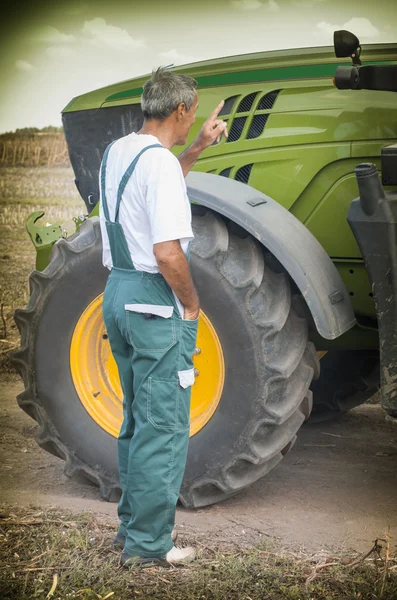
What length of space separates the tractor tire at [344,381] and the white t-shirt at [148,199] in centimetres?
214

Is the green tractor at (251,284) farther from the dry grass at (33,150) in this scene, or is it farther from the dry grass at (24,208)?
the dry grass at (33,150)

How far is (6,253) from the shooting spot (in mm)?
8695

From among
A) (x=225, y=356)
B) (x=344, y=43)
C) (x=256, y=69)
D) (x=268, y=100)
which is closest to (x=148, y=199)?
(x=225, y=356)

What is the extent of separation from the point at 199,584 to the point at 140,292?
111 centimetres

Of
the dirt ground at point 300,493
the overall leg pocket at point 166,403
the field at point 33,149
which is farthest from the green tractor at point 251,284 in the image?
the field at point 33,149

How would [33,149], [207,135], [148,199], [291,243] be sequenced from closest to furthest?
[148,199] → [207,135] → [291,243] → [33,149]

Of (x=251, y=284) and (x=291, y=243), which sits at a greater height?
(x=291, y=243)

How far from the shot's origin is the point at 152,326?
3170 mm

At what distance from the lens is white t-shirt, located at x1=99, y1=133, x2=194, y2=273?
303 cm

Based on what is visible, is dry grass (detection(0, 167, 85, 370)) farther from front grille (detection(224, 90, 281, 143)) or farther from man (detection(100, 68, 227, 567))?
man (detection(100, 68, 227, 567))

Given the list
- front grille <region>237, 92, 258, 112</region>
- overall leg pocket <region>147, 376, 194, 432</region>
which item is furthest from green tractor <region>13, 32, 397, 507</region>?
overall leg pocket <region>147, 376, 194, 432</region>

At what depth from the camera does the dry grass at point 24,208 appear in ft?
26.9

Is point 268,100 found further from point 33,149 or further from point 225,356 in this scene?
point 33,149

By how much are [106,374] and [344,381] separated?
5.24 feet
